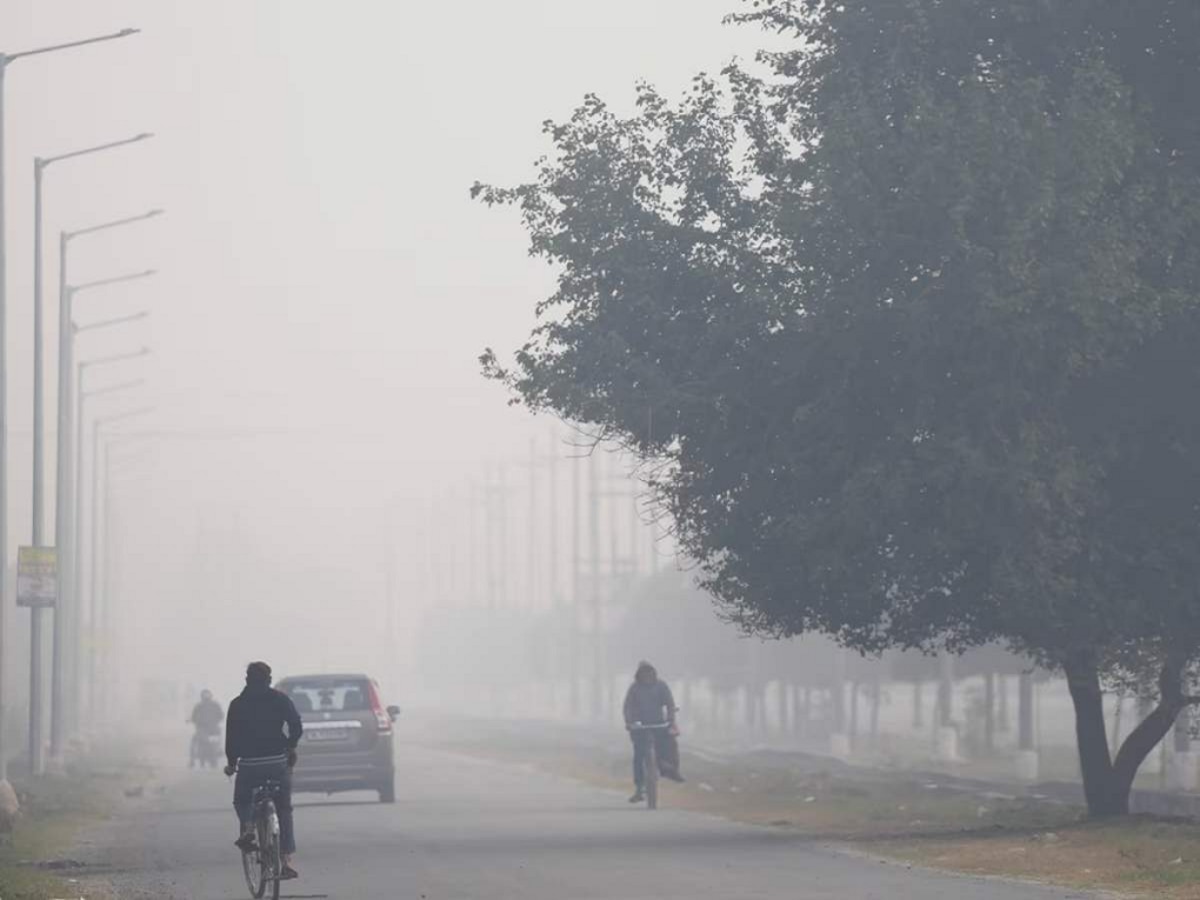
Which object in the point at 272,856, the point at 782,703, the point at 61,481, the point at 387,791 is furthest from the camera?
the point at 782,703

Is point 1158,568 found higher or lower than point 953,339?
lower

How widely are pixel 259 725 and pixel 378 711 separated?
1927 centimetres

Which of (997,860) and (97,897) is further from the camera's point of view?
(997,860)

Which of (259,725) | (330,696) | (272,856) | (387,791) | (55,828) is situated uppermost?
(330,696)

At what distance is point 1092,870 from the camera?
21.8 meters

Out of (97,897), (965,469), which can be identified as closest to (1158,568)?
(965,469)

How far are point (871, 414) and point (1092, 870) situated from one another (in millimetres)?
6049

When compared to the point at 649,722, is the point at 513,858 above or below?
below

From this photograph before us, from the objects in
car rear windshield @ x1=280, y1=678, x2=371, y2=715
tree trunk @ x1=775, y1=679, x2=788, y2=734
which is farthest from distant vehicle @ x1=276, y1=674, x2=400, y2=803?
tree trunk @ x1=775, y1=679, x2=788, y2=734

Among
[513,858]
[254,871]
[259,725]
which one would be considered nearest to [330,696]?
[513,858]

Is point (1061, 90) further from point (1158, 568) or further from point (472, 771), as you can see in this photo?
point (472, 771)

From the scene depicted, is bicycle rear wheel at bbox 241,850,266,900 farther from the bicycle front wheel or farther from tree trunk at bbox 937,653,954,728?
tree trunk at bbox 937,653,954,728

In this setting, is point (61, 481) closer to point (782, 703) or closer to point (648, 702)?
point (648, 702)

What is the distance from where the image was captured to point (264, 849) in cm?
2017
